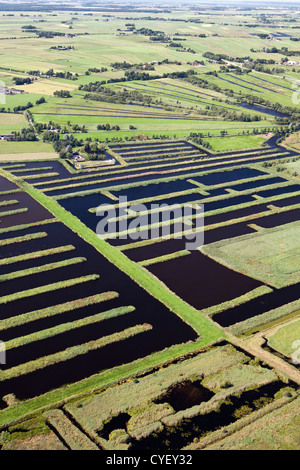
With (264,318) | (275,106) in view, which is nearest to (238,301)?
(264,318)

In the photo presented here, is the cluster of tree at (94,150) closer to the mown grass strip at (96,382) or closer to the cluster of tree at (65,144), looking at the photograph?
the cluster of tree at (65,144)

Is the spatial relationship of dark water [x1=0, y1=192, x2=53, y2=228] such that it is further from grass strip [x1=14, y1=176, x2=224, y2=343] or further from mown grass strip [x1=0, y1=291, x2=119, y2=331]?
mown grass strip [x1=0, y1=291, x2=119, y2=331]

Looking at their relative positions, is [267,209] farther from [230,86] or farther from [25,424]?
[230,86]

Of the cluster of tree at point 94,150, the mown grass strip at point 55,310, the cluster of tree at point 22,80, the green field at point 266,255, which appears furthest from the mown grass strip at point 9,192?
the cluster of tree at point 22,80

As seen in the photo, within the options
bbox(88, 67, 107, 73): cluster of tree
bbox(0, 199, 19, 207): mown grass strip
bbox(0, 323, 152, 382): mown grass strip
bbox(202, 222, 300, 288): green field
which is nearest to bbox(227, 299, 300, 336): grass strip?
bbox(202, 222, 300, 288): green field

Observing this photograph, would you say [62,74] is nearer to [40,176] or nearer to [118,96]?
[118,96]
